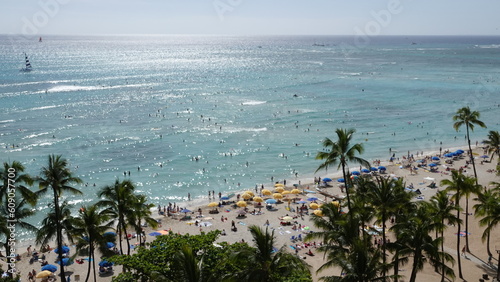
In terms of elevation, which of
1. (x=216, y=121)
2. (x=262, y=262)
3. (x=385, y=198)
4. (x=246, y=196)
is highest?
(x=385, y=198)

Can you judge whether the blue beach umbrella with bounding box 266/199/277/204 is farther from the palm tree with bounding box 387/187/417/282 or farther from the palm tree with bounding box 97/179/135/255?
the palm tree with bounding box 387/187/417/282

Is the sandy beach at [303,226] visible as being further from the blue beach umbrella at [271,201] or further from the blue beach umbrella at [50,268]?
the blue beach umbrella at [50,268]

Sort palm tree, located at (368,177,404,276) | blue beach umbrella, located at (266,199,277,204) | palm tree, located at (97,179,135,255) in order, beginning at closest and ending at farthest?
palm tree, located at (368,177,404,276) → palm tree, located at (97,179,135,255) → blue beach umbrella, located at (266,199,277,204)

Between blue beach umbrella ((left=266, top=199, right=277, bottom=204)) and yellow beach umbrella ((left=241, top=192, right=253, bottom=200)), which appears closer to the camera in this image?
blue beach umbrella ((left=266, top=199, right=277, bottom=204))

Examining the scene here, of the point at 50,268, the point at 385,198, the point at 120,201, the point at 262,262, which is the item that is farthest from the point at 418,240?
the point at 50,268

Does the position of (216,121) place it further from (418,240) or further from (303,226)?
(418,240)

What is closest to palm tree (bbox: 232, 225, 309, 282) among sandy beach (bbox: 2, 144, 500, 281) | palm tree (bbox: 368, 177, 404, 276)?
sandy beach (bbox: 2, 144, 500, 281)
